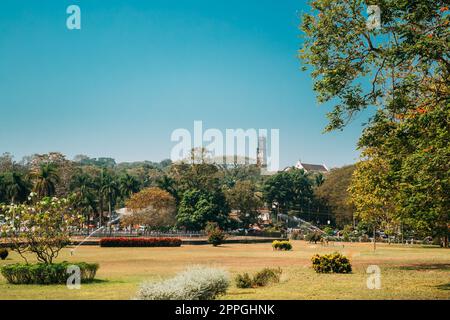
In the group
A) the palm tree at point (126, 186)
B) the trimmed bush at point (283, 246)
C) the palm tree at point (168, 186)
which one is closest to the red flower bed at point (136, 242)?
the trimmed bush at point (283, 246)

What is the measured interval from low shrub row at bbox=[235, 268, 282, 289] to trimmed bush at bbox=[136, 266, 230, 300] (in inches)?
126

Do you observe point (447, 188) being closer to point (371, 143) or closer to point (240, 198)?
point (371, 143)

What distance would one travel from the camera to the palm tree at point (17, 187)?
86.9 m

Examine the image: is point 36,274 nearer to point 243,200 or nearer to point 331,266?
point 331,266

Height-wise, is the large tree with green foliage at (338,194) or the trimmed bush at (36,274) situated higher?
the large tree with green foliage at (338,194)

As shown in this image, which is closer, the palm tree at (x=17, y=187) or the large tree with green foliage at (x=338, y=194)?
the palm tree at (x=17, y=187)

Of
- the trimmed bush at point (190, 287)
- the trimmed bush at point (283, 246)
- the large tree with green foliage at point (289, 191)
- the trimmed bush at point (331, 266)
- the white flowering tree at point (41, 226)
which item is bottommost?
the trimmed bush at point (283, 246)

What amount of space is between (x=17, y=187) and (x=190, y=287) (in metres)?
78.9

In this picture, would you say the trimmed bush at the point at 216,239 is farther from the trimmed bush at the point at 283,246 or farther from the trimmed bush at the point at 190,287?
the trimmed bush at the point at 190,287

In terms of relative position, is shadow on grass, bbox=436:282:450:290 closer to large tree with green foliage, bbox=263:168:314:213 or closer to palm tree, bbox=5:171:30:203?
palm tree, bbox=5:171:30:203

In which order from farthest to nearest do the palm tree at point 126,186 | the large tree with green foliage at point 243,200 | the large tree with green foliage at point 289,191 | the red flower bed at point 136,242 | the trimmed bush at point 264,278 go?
the large tree with green foliage at point 289,191, the large tree with green foliage at point 243,200, the palm tree at point 126,186, the red flower bed at point 136,242, the trimmed bush at point 264,278

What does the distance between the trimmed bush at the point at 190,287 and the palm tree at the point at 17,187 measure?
77.1m

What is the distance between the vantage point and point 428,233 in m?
28.0
